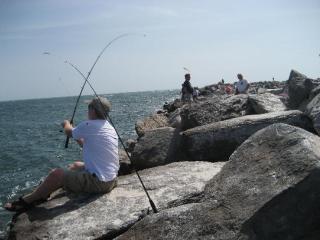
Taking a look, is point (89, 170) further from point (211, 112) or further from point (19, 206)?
point (211, 112)

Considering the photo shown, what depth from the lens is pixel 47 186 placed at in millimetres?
5648

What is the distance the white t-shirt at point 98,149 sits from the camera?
572 cm

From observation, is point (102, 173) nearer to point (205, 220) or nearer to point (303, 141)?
point (205, 220)

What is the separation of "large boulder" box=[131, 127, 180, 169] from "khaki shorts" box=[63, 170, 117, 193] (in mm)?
1667

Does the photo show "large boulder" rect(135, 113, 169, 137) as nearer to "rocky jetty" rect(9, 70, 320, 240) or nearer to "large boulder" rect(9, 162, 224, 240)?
"rocky jetty" rect(9, 70, 320, 240)

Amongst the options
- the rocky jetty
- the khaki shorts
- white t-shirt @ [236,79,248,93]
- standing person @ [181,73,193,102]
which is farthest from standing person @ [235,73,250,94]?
the khaki shorts

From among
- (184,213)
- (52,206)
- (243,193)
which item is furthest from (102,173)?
(243,193)

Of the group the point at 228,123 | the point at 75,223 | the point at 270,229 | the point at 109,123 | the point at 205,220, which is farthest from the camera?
the point at 228,123

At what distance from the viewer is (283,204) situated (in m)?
3.82

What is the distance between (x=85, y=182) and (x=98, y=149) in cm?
50

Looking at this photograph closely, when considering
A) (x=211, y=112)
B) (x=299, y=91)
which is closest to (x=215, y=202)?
(x=211, y=112)

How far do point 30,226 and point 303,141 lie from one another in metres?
3.35

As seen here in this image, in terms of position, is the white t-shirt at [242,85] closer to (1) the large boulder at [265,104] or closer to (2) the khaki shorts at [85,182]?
(1) the large boulder at [265,104]

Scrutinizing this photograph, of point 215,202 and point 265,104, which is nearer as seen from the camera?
point 215,202
